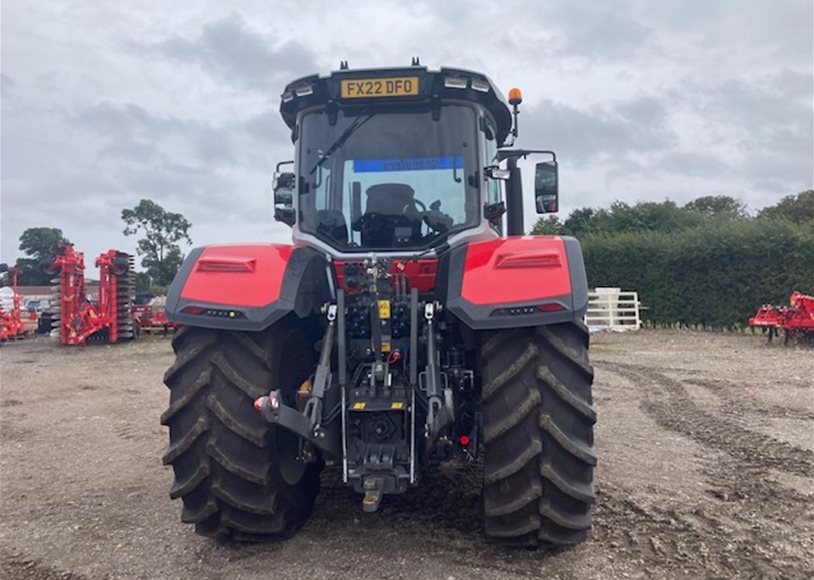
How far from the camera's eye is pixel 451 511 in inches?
168

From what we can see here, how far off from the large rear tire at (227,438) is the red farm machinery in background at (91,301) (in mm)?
15018

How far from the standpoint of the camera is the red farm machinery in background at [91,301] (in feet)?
56.4

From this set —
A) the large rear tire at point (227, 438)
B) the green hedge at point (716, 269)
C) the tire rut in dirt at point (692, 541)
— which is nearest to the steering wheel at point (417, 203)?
the large rear tire at point (227, 438)

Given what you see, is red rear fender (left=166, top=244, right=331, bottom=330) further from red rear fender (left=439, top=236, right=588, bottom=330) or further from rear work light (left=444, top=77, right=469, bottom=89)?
rear work light (left=444, top=77, right=469, bottom=89)

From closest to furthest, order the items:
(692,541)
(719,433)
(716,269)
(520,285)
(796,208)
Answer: (520,285)
(692,541)
(719,433)
(716,269)
(796,208)

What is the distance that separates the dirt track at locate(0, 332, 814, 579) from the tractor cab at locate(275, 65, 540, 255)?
1.68 meters

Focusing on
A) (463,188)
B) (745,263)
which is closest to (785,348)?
(745,263)

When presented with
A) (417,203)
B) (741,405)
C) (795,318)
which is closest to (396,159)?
(417,203)

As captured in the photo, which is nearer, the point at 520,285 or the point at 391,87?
the point at 520,285

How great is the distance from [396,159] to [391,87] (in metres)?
0.42

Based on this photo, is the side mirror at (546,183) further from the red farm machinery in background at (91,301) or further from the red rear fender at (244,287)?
the red farm machinery in background at (91,301)

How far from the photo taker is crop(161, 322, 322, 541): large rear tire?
3543 mm

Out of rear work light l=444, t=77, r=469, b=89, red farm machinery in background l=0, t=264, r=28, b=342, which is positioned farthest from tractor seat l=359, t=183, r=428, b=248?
red farm machinery in background l=0, t=264, r=28, b=342

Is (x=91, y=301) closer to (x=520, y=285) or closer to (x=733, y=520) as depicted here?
(x=520, y=285)
